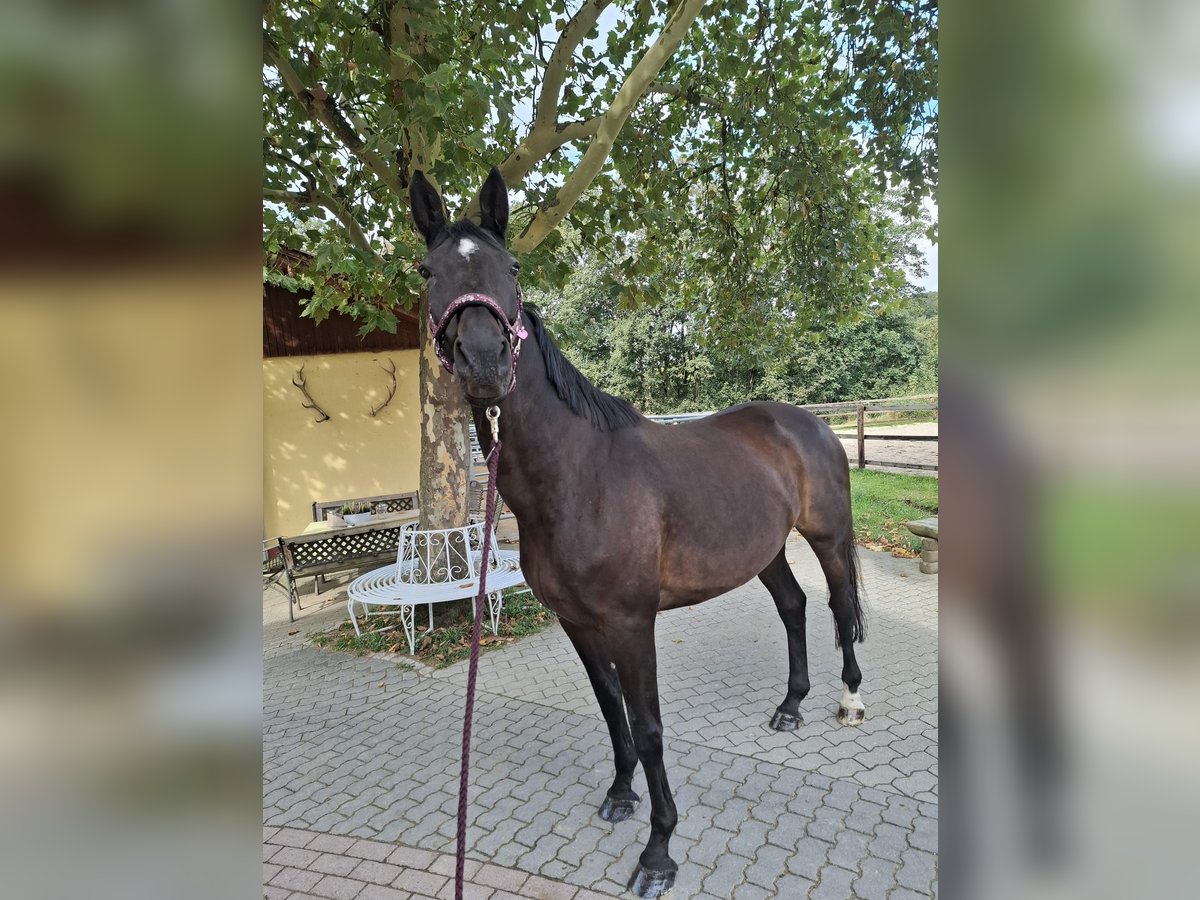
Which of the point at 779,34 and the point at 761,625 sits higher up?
the point at 779,34

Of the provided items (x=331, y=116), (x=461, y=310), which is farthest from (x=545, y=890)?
(x=331, y=116)

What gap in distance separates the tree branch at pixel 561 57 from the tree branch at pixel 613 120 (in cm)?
41

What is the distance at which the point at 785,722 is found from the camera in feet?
11.3

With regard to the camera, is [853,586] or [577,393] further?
[853,586]

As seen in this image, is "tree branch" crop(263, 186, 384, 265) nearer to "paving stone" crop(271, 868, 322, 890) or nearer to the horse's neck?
the horse's neck

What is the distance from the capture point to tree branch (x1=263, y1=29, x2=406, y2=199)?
13.4ft

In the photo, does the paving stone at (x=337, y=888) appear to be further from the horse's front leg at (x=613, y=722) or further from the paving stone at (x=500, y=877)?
the horse's front leg at (x=613, y=722)

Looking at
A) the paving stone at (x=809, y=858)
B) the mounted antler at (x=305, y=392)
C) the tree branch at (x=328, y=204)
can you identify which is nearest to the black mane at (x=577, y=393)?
the paving stone at (x=809, y=858)

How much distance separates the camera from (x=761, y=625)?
532 cm

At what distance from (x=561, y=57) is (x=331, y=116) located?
1750mm

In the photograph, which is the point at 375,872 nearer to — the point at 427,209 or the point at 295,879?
the point at 295,879
